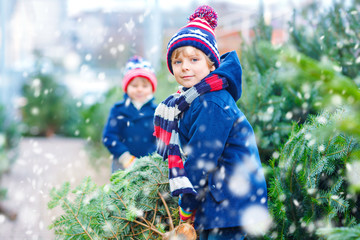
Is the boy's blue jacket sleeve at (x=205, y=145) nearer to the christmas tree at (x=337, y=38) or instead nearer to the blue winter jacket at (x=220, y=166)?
the blue winter jacket at (x=220, y=166)

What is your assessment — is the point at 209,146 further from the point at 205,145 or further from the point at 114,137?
the point at 114,137

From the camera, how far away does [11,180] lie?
22.5 feet

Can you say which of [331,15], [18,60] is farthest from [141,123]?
[18,60]

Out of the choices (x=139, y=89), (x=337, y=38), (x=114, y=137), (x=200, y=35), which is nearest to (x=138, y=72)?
(x=139, y=89)

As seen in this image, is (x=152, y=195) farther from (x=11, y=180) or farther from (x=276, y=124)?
(x=11, y=180)

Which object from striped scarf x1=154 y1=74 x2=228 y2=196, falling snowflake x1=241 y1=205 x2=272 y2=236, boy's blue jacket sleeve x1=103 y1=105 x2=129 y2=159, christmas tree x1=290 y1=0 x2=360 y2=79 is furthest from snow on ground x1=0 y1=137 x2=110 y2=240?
christmas tree x1=290 y1=0 x2=360 y2=79

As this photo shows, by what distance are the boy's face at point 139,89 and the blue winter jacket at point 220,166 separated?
6.08 ft

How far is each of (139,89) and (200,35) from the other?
1.78m

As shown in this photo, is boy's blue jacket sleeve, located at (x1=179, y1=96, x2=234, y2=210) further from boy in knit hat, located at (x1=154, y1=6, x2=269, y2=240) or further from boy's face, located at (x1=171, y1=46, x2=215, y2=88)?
boy's face, located at (x1=171, y1=46, x2=215, y2=88)

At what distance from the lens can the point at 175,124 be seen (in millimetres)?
2084

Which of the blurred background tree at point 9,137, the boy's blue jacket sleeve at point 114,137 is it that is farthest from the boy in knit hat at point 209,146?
the blurred background tree at point 9,137

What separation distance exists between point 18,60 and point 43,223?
29.4 ft

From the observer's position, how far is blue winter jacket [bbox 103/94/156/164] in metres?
3.79

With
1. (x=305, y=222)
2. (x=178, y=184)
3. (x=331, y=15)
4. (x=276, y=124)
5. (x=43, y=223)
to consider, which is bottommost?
(x=43, y=223)
